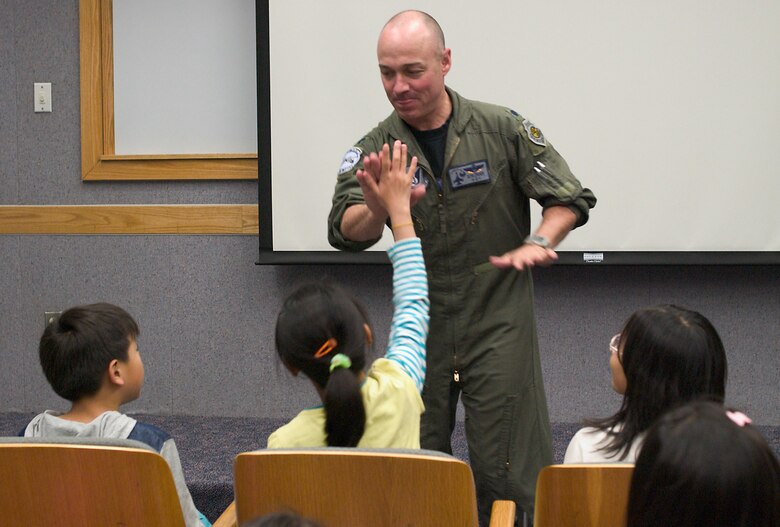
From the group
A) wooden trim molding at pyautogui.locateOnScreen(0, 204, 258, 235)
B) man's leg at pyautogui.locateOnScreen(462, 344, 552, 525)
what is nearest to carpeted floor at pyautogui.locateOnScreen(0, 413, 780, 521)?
wooden trim molding at pyautogui.locateOnScreen(0, 204, 258, 235)

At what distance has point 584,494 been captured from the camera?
50.8 inches

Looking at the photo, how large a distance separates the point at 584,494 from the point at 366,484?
0.32 meters

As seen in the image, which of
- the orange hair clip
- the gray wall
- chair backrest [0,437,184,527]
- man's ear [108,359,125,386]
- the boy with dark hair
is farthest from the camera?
the gray wall

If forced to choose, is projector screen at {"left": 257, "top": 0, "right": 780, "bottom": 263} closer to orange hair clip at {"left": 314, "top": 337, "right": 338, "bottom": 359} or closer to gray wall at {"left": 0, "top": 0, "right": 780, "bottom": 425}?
gray wall at {"left": 0, "top": 0, "right": 780, "bottom": 425}

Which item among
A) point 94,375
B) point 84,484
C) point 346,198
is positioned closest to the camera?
point 84,484

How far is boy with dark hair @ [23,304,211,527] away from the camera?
1.79m

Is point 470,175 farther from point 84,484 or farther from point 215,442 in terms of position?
point 215,442

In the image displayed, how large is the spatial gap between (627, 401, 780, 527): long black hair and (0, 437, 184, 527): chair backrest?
2.62 ft

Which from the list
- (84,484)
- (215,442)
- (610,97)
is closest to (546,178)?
(84,484)

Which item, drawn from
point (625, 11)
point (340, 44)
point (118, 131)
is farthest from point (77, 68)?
point (625, 11)

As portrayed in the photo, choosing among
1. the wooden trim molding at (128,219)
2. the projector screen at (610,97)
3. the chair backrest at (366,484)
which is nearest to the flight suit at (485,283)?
the chair backrest at (366,484)

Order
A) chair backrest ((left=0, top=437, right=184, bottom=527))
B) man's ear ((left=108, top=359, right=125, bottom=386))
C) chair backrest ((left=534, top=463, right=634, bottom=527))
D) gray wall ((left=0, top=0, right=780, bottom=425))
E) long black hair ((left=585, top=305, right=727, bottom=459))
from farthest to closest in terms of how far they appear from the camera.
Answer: gray wall ((left=0, top=0, right=780, bottom=425)) < man's ear ((left=108, top=359, right=125, bottom=386)) < long black hair ((left=585, top=305, right=727, bottom=459)) < chair backrest ((left=0, top=437, right=184, bottom=527)) < chair backrest ((left=534, top=463, right=634, bottom=527))

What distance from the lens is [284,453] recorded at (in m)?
1.29

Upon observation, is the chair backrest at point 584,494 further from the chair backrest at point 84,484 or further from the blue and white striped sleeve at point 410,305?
the chair backrest at point 84,484
